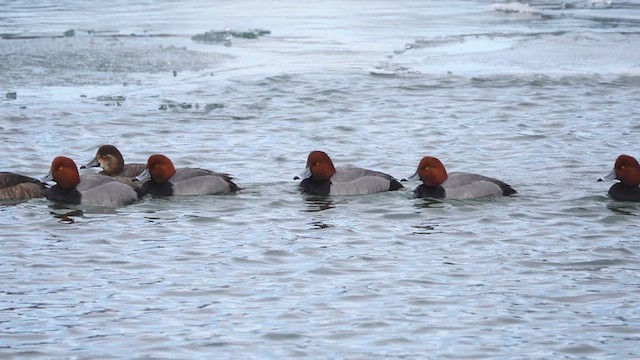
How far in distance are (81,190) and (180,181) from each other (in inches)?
37.1

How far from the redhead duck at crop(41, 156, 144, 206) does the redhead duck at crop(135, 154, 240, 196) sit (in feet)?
1.09

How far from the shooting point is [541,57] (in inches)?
766

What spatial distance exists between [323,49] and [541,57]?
155 inches

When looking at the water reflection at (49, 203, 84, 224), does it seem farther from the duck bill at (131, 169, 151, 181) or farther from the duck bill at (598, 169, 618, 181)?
the duck bill at (598, 169, 618, 181)

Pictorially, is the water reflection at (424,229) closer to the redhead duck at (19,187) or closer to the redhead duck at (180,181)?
the redhead duck at (180,181)

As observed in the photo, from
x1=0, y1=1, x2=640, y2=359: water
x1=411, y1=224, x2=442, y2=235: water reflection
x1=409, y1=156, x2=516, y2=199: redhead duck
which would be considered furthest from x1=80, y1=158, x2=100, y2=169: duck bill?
x1=411, y1=224, x2=442, y2=235: water reflection

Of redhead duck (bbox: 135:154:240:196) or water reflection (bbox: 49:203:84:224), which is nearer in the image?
water reflection (bbox: 49:203:84:224)

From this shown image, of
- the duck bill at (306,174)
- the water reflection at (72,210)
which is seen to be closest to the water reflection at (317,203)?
the duck bill at (306,174)

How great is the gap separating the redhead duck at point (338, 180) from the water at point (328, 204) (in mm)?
131

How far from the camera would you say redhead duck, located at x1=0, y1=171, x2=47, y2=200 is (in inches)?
432

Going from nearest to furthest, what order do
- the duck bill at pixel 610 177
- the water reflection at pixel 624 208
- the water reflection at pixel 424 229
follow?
the water reflection at pixel 424 229 < the water reflection at pixel 624 208 < the duck bill at pixel 610 177

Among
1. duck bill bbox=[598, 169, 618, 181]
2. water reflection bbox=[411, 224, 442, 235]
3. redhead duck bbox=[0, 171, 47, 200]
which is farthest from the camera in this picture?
duck bill bbox=[598, 169, 618, 181]

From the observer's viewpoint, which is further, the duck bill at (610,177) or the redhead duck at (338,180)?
the redhead duck at (338,180)

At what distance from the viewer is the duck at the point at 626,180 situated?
36.1 feet
